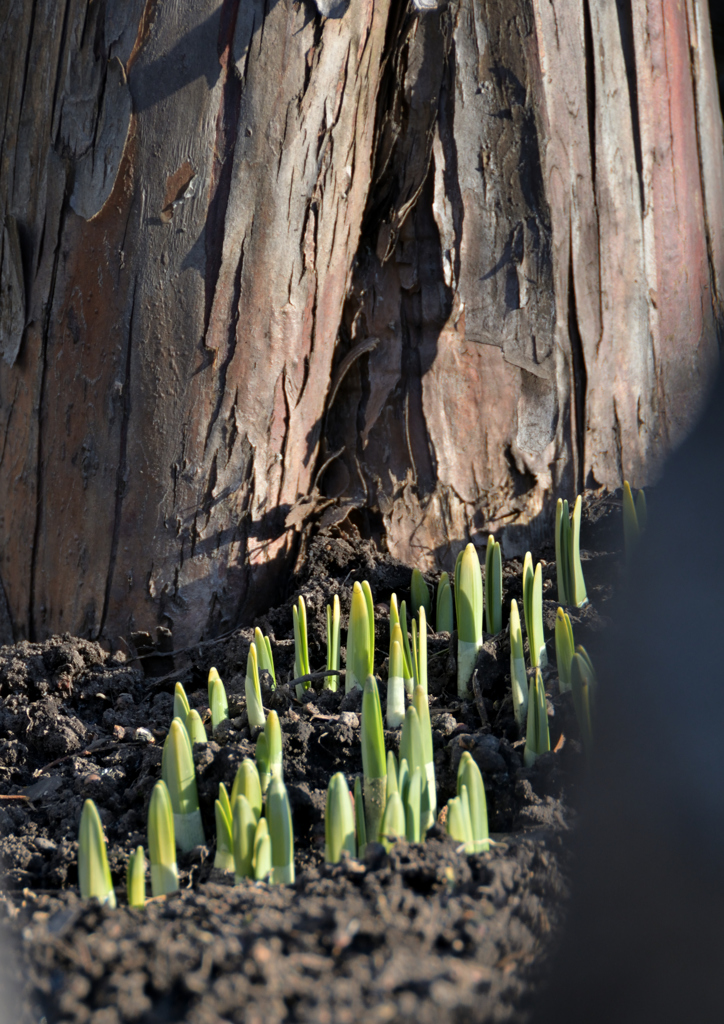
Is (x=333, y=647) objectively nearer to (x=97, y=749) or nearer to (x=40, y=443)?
(x=97, y=749)

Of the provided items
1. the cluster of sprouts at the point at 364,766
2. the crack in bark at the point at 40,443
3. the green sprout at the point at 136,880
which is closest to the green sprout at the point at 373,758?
the cluster of sprouts at the point at 364,766

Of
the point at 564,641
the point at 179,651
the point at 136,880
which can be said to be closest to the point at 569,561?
the point at 564,641

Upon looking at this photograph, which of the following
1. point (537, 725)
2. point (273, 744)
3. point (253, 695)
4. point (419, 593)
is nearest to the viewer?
point (273, 744)

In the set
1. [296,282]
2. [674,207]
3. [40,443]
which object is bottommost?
[40,443]

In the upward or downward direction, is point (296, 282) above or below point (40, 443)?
above

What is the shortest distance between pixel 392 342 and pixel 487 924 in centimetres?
159

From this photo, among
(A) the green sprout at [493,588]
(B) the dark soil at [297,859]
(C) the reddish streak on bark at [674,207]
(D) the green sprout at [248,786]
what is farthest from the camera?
(C) the reddish streak on bark at [674,207]

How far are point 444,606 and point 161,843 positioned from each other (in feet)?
3.06

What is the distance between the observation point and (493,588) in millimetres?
1798

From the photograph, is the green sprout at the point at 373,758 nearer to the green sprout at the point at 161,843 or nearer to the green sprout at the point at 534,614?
the green sprout at the point at 161,843

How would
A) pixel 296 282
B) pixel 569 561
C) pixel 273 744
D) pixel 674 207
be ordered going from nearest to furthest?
pixel 273 744 < pixel 569 561 < pixel 296 282 < pixel 674 207

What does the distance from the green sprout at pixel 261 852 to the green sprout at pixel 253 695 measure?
1.26ft

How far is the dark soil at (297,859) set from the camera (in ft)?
2.70

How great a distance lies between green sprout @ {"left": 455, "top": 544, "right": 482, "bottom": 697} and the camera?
1609 millimetres
